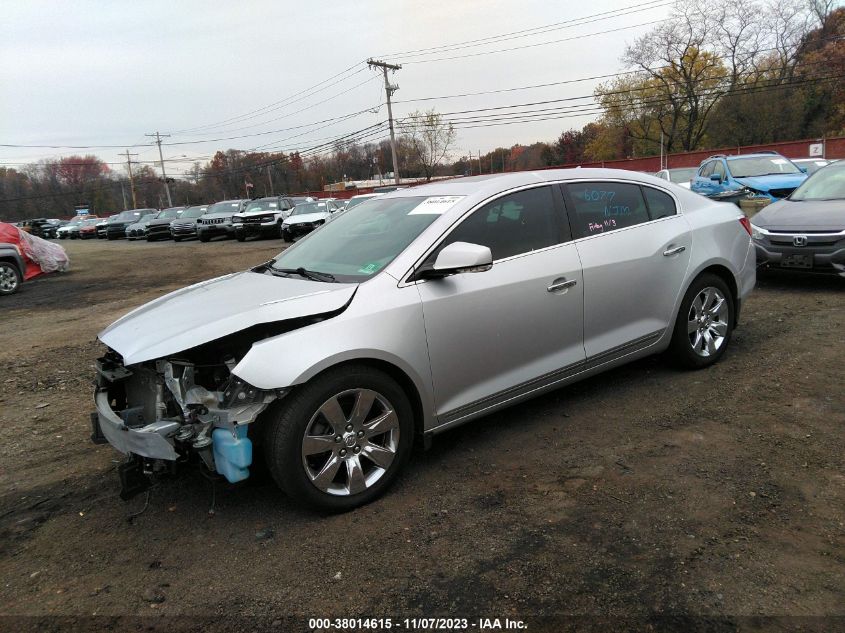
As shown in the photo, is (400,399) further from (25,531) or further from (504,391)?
(25,531)

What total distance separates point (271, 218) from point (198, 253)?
4.11 meters

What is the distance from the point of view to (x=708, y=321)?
4660 mm

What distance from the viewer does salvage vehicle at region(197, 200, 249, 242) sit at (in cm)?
2439

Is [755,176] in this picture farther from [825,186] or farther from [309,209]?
[309,209]

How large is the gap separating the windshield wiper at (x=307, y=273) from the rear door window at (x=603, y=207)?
168cm

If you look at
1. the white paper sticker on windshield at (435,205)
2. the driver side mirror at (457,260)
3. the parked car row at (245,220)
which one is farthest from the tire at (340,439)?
the parked car row at (245,220)

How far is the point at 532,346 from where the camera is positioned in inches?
141

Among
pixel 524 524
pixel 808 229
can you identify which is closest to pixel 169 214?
pixel 808 229

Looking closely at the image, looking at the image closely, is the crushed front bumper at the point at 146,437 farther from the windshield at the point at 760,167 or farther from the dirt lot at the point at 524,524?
the windshield at the point at 760,167

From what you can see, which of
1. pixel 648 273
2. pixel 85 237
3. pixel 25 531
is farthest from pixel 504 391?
pixel 85 237

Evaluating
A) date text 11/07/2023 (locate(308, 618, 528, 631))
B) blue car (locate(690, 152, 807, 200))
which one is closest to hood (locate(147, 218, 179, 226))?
blue car (locate(690, 152, 807, 200))

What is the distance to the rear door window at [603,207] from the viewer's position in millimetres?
3969

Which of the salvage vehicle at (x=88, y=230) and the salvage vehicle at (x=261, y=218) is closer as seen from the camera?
the salvage vehicle at (x=261, y=218)

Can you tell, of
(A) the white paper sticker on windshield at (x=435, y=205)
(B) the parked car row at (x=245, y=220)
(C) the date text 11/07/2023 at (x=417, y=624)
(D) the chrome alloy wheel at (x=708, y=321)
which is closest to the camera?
(C) the date text 11/07/2023 at (x=417, y=624)
